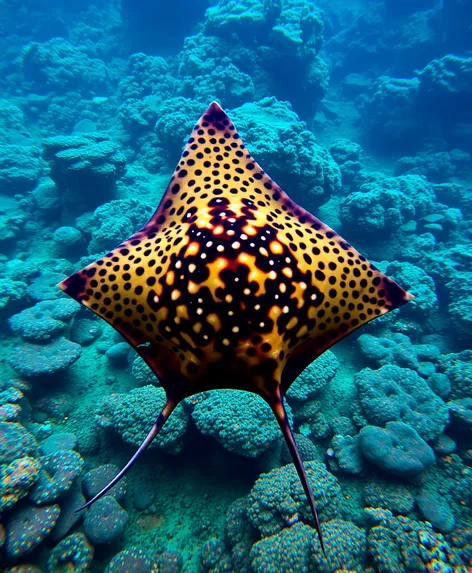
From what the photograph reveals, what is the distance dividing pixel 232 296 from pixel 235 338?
280mm

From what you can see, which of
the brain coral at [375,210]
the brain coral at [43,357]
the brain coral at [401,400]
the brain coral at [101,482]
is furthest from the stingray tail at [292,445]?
the brain coral at [375,210]

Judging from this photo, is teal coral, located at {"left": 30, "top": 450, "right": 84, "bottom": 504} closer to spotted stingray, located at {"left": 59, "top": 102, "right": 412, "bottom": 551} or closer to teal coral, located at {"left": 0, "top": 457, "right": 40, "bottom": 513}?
teal coral, located at {"left": 0, "top": 457, "right": 40, "bottom": 513}

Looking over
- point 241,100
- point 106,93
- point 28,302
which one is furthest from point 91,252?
point 106,93

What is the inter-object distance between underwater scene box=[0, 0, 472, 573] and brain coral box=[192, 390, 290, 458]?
0.05 m

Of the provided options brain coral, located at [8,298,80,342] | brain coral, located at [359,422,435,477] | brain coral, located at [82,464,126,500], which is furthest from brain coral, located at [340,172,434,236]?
brain coral, located at [82,464,126,500]

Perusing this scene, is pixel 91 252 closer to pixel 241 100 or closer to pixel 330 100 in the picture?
pixel 241 100

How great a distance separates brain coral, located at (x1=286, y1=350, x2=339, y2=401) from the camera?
6.71 metres

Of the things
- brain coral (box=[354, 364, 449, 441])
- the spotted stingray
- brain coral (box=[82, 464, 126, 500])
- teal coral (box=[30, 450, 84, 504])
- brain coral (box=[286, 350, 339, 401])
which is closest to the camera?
the spotted stingray

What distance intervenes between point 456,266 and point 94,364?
12777mm

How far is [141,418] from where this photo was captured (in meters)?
5.80

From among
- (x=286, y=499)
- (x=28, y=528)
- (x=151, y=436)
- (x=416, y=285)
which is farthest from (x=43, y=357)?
(x=416, y=285)

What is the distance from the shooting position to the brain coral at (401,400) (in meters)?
6.36

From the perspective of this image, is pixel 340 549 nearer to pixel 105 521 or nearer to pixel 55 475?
pixel 105 521

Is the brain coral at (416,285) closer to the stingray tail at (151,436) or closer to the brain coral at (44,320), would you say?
the stingray tail at (151,436)
